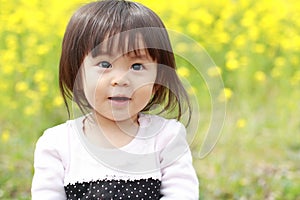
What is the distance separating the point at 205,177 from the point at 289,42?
4.55ft

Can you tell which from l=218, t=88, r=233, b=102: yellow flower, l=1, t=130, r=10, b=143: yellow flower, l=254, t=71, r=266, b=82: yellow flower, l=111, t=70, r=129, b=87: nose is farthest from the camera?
l=254, t=71, r=266, b=82: yellow flower

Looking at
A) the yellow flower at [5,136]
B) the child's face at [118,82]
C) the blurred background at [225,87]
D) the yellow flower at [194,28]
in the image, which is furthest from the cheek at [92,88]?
the yellow flower at [194,28]

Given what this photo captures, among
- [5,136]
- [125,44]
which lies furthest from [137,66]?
[5,136]

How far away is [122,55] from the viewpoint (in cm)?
200

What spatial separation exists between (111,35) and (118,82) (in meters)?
0.14

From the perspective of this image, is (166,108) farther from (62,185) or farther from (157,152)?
(62,185)

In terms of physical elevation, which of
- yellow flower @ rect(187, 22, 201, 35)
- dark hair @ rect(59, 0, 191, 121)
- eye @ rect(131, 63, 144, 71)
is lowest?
eye @ rect(131, 63, 144, 71)

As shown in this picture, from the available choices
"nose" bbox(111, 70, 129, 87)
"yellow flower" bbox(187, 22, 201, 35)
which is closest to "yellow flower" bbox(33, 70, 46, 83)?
"yellow flower" bbox(187, 22, 201, 35)

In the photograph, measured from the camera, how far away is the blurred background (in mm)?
3707

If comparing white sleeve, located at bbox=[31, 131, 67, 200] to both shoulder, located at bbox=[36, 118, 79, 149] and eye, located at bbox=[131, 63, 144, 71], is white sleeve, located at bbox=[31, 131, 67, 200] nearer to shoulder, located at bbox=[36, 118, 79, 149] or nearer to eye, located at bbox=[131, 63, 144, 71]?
shoulder, located at bbox=[36, 118, 79, 149]

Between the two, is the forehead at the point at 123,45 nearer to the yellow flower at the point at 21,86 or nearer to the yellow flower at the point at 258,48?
the yellow flower at the point at 21,86

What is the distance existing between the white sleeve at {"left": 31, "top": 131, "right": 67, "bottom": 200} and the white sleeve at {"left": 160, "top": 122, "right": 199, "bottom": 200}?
29 cm

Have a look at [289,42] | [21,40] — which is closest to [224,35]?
[289,42]

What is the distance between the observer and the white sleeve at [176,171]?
7.00ft
